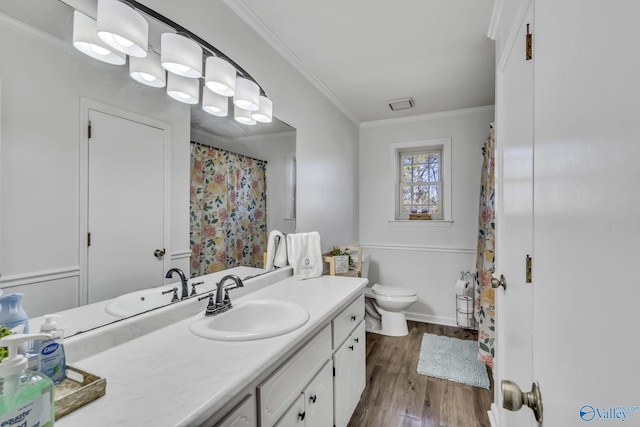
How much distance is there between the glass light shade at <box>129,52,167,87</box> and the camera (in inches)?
45.0

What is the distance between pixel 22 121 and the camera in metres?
0.84

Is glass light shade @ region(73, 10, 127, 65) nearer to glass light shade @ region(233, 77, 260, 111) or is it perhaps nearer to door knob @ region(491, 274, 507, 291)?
glass light shade @ region(233, 77, 260, 111)

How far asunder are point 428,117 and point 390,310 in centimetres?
216

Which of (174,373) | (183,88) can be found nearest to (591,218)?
(174,373)

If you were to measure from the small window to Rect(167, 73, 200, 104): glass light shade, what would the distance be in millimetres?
2702

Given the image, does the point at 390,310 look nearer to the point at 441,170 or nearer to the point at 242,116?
the point at 441,170

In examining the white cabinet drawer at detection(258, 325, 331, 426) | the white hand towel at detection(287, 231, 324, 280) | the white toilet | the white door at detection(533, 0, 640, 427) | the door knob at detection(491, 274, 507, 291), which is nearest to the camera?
the white door at detection(533, 0, 640, 427)

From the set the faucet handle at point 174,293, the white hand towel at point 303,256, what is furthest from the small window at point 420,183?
the faucet handle at point 174,293

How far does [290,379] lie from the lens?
109cm

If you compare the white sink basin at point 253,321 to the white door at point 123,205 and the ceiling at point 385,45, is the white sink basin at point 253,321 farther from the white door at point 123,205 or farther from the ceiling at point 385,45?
the ceiling at point 385,45

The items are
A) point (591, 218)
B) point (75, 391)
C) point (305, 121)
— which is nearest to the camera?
point (591, 218)

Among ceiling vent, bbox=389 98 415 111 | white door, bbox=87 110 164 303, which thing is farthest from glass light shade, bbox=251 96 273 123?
ceiling vent, bbox=389 98 415 111

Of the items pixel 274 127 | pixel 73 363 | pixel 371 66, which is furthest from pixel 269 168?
pixel 73 363

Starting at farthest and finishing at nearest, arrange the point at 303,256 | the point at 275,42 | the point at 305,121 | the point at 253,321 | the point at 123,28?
1. the point at 305,121
2. the point at 303,256
3. the point at 275,42
4. the point at 253,321
5. the point at 123,28
